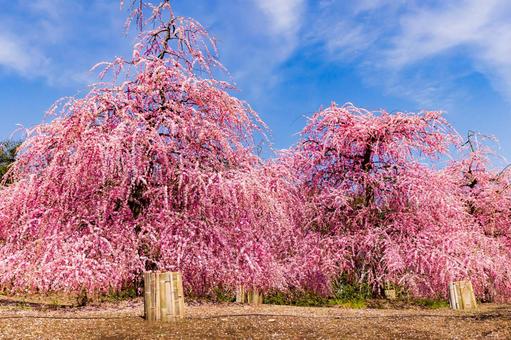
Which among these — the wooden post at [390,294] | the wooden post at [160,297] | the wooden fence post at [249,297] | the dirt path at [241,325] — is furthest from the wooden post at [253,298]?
the wooden post at [160,297]

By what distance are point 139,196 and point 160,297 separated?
283 centimetres

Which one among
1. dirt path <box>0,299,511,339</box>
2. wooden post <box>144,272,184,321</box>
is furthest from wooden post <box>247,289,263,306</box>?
wooden post <box>144,272,184,321</box>

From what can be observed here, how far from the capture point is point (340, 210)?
1362 centimetres

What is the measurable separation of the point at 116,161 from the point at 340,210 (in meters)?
6.75

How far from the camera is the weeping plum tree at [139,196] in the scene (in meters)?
9.15

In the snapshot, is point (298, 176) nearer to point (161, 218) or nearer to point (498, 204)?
Answer: point (161, 218)

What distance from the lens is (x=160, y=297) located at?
7.84m

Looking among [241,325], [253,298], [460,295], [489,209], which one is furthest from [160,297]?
[489,209]

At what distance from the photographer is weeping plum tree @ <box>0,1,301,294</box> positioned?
9148mm

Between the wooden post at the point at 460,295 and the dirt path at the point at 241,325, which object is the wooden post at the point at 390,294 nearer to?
the wooden post at the point at 460,295

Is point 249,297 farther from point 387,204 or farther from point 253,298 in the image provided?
point 387,204

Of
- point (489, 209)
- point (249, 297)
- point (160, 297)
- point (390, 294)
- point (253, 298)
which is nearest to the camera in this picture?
point (160, 297)

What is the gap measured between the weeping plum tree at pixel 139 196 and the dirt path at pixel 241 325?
2.29 ft

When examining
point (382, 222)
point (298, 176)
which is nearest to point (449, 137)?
point (382, 222)
